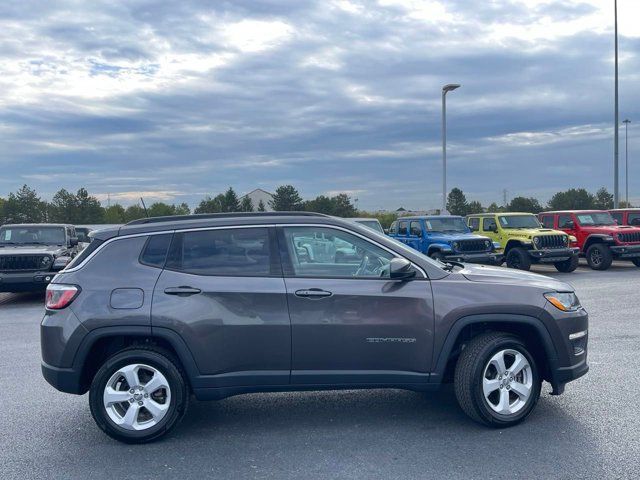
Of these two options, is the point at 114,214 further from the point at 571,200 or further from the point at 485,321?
the point at 485,321

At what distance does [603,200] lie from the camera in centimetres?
5169

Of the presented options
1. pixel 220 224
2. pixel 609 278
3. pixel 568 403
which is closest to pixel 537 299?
pixel 568 403

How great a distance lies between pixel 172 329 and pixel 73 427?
1.39 metres

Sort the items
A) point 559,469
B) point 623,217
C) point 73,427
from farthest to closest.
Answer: point 623,217
point 73,427
point 559,469

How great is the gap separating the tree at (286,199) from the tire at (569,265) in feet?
53.1

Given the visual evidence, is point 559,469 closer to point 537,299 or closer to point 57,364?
point 537,299

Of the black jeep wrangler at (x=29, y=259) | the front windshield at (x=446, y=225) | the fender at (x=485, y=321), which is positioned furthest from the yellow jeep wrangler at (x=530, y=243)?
the fender at (x=485, y=321)

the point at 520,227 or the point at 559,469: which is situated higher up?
the point at 520,227

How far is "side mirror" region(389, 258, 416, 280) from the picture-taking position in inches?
186

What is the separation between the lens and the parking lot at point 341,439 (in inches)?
167

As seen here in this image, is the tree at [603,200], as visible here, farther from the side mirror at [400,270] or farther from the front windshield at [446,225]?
the side mirror at [400,270]

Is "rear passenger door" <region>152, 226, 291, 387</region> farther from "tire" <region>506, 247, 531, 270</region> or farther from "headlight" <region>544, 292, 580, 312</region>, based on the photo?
"tire" <region>506, 247, 531, 270</region>

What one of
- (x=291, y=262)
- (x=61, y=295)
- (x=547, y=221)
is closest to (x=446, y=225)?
(x=547, y=221)

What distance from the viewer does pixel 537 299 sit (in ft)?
16.2
